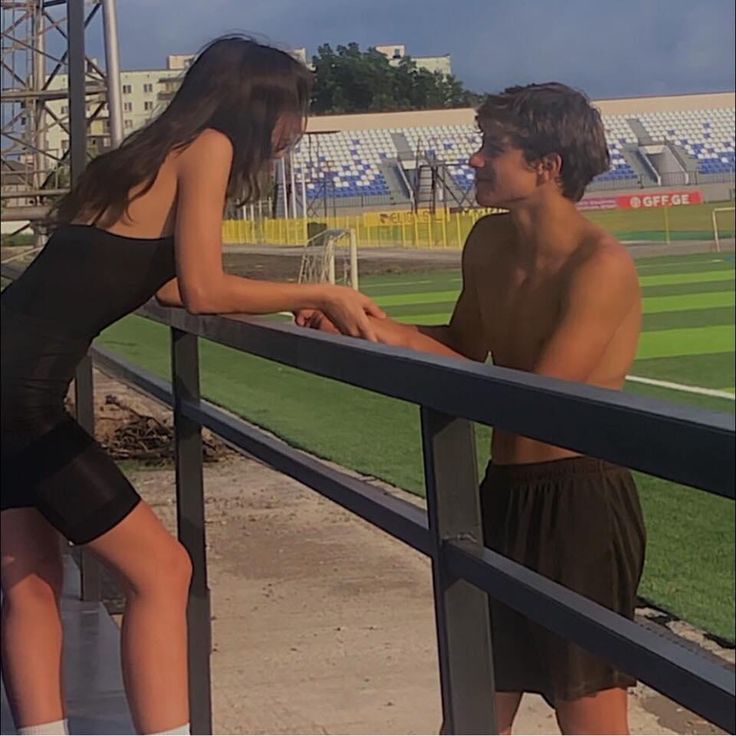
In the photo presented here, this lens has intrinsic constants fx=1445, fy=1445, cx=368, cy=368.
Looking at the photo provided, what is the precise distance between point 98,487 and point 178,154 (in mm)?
559

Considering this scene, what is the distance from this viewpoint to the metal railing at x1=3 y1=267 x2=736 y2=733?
1196mm

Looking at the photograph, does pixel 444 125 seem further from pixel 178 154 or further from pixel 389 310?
pixel 178 154

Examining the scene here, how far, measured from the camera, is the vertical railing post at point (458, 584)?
5.70ft

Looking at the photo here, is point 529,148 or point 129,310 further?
point 129,310

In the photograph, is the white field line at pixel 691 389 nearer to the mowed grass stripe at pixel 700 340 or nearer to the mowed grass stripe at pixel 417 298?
the mowed grass stripe at pixel 700 340

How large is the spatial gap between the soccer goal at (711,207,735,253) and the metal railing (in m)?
0.15

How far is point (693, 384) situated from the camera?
4.54 feet

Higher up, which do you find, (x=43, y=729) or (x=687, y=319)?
(x=687, y=319)

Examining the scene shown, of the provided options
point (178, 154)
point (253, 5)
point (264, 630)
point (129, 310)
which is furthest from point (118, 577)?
point (264, 630)

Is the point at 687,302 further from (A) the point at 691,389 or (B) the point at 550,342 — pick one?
(B) the point at 550,342

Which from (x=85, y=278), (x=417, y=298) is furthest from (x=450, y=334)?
(x=85, y=278)

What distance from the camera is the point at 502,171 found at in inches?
65.8

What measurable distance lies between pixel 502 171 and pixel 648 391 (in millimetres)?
357

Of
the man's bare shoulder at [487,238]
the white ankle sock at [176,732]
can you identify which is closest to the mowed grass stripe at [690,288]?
the man's bare shoulder at [487,238]
